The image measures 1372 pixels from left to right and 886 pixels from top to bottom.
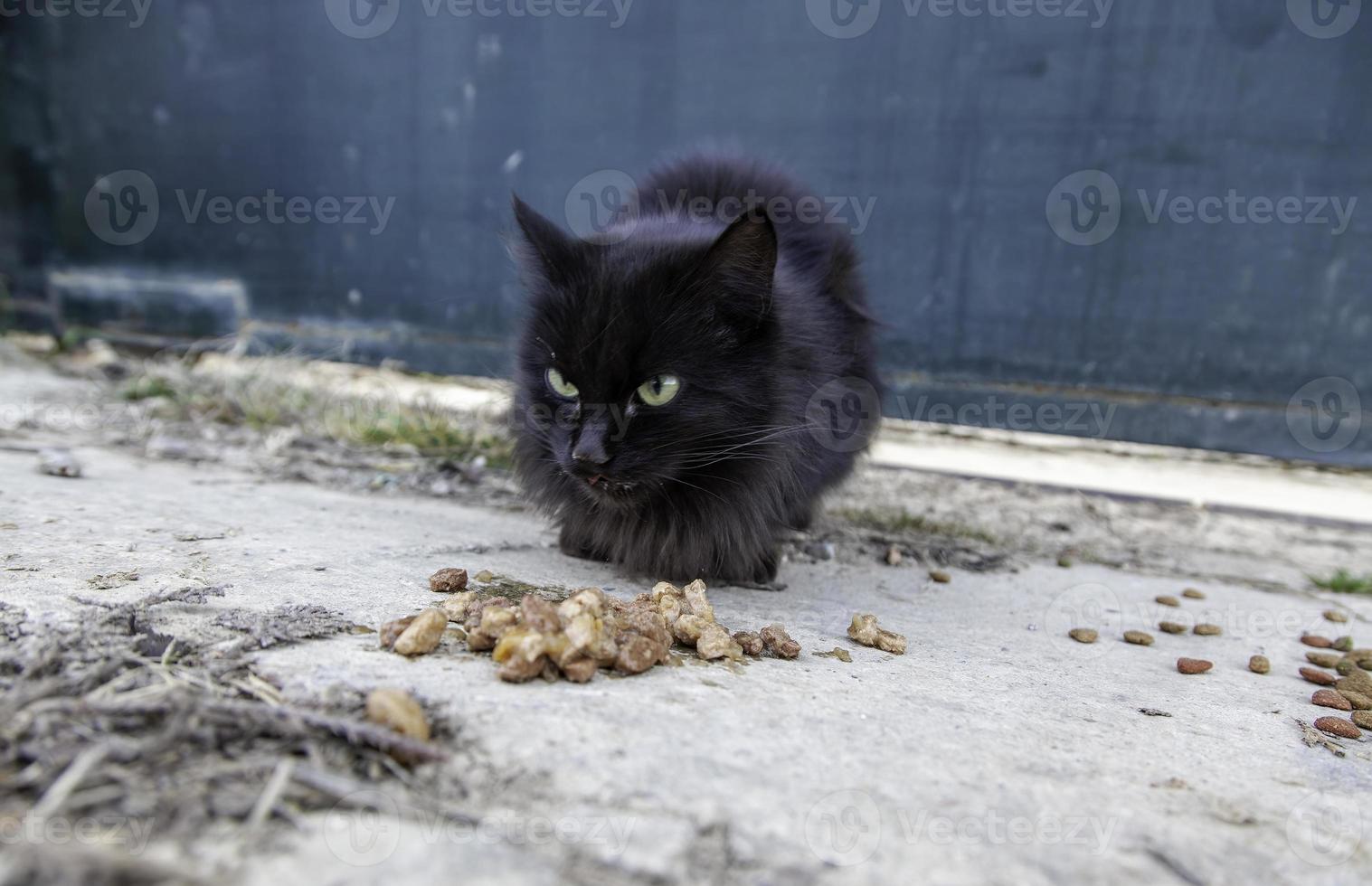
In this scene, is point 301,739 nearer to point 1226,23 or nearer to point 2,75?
point 1226,23

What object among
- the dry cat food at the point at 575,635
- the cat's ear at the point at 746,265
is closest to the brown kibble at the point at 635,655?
the dry cat food at the point at 575,635

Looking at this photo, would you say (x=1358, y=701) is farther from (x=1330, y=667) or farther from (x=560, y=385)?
(x=560, y=385)

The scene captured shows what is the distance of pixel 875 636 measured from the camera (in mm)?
1832

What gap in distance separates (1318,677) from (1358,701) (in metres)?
0.19

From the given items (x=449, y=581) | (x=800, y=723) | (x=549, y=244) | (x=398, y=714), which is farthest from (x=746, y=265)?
(x=398, y=714)

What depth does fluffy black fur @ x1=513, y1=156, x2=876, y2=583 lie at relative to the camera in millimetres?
2008

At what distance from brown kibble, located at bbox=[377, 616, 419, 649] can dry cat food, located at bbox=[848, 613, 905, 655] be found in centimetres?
92

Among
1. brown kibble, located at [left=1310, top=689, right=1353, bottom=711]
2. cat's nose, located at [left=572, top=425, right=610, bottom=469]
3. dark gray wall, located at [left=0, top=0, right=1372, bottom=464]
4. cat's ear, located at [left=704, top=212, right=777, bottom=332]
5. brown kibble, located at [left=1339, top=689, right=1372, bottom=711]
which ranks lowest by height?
brown kibble, located at [left=1310, top=689, right=1353, bottom=711]

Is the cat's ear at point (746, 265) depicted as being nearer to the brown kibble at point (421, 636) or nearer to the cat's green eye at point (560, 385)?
the cat's green eye at point (560, 385)

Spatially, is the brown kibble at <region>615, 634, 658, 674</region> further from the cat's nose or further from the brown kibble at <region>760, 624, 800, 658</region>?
the cat's nose

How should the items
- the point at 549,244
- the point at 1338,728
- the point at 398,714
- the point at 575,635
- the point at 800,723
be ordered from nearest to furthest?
1. the point at 398,714
2. the point at 800,723
3. the point at 575,635
4. the point at 1338,728
5. the point at 549,244

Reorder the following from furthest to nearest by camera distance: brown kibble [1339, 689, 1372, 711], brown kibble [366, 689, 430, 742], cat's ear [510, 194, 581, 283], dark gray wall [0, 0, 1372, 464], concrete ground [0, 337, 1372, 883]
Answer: dark gray wall [0, 0, 1372, 464]
cat's ear [510, 194, 581, 283]
brown kibble [1339, 689, 1372, 711]
brown kibble [366, 689, 430, 742]
concrete ground [0, 337, 1372, 883]

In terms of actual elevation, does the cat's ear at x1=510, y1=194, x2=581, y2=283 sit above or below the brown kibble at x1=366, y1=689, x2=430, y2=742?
above

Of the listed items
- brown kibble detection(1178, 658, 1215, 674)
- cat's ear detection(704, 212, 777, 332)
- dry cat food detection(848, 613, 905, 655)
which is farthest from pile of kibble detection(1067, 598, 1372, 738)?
cat's ear detection(704, 212, 777, 332)
